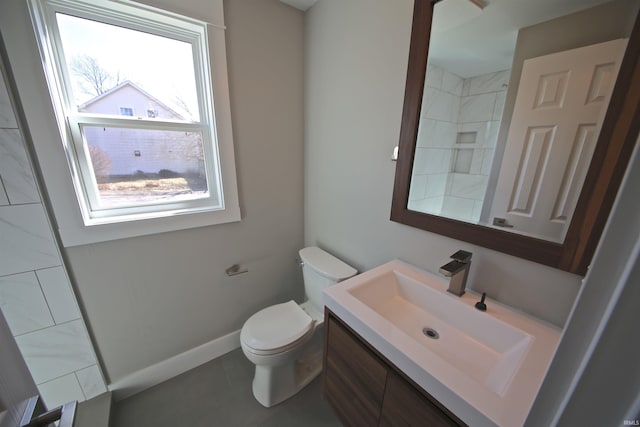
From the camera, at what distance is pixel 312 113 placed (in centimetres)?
158

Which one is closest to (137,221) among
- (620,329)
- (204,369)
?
(204,369)

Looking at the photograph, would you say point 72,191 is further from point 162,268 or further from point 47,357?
point 47,357

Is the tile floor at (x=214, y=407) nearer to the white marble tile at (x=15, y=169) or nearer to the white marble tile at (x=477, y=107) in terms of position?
the white marble tile at (x=15, y=169)

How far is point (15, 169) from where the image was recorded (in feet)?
3.03

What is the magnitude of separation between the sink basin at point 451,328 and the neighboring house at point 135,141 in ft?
4.15

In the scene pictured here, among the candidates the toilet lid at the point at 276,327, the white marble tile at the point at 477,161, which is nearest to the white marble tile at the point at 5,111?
the toilet lid at the point at 276,327

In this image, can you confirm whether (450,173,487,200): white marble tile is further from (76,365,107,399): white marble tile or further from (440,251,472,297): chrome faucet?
(76,365,107,399): white marble tile

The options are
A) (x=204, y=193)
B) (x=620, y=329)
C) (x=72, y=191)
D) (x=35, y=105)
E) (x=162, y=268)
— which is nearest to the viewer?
(x=620, y=329)

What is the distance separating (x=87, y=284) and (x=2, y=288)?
0.85ft

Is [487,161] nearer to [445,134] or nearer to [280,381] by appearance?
[445,134]

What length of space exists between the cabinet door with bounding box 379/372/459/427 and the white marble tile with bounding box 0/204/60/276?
155cm

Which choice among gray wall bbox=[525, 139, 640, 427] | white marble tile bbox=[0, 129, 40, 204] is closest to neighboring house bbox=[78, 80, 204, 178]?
white marble tile bbox=[0, 129, 40, 204]

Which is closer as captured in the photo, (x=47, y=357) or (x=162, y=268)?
(x=47, y=357)

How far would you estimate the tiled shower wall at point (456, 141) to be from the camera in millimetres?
872
